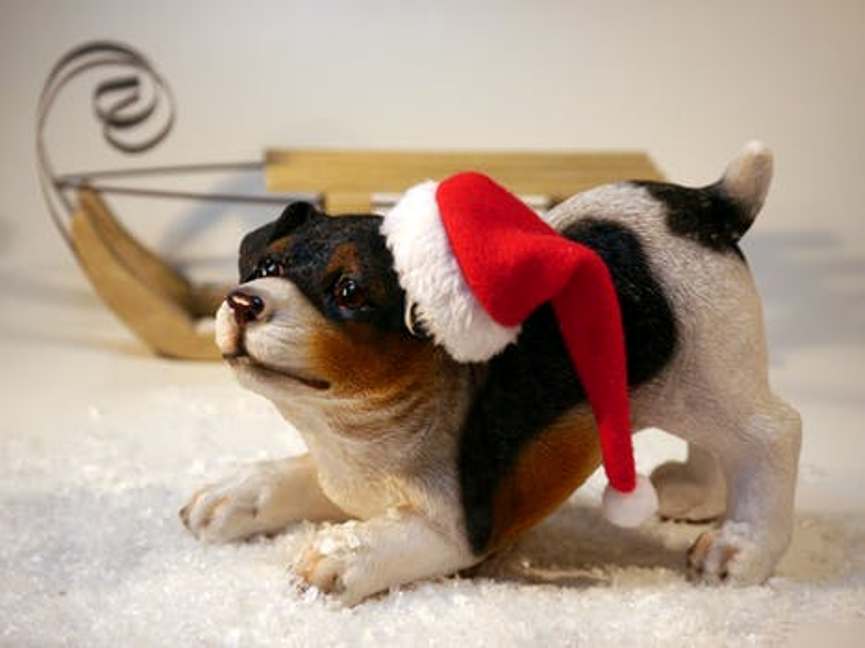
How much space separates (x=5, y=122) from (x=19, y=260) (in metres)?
0.24

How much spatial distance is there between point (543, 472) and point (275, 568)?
222 mm

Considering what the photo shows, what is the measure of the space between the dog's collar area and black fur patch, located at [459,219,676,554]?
0.40ft

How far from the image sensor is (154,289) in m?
1.95

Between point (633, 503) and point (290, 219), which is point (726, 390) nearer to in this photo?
point (633, 503)

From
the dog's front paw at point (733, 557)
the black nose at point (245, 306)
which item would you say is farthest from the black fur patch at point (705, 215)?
the black nose at point (245, 306)

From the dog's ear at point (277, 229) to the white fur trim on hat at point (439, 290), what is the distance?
9 cm

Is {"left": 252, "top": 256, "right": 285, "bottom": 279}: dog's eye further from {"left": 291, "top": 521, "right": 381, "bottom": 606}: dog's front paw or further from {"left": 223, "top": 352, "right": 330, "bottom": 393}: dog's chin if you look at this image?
{"left": 291, "top": 521, "right": 381, "bottom": 606}: dog's front paw

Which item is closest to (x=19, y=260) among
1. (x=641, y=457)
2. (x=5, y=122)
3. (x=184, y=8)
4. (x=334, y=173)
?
(x=5, y=122)

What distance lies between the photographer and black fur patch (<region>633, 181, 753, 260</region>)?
105cm

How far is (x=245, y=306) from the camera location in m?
0.93

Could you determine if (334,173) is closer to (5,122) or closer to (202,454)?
(202,454)

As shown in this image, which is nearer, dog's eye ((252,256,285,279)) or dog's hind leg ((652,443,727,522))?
dog's eye ((252,256,285,279))

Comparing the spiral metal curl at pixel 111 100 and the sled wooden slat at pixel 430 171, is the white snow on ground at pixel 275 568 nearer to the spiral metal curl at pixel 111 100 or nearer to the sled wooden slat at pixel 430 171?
the sled wooden slat at pixel 430 171

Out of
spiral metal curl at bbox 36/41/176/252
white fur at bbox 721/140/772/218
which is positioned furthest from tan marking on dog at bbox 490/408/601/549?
spiral metal curl at bbox 36/41/176/252
